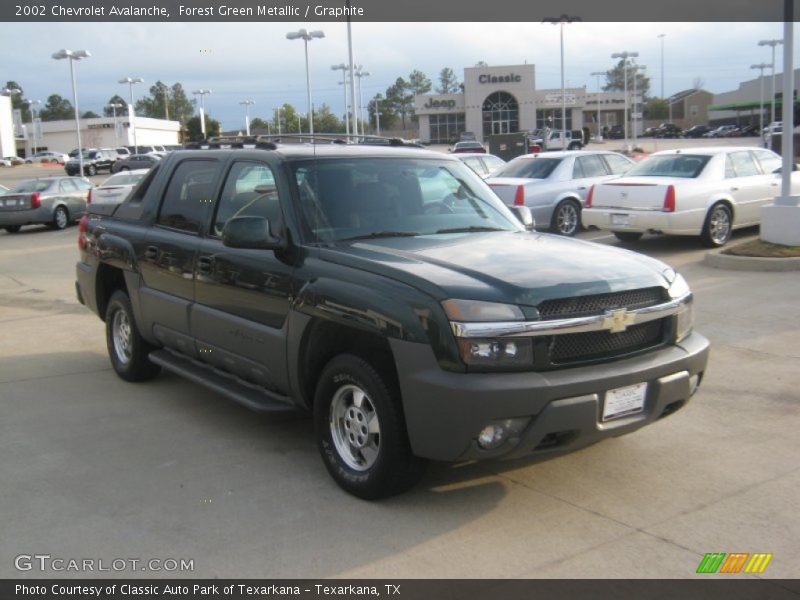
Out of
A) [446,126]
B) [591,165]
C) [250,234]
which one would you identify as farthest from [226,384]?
[446,126]

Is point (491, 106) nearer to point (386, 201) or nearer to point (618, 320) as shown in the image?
point (386, 201)

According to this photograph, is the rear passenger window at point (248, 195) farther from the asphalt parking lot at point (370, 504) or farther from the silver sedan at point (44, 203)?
the silver sedan at point (44, 203)

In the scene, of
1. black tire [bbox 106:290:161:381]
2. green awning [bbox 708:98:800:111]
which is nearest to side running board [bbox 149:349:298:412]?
black tire [bbox 106:290:161:381]

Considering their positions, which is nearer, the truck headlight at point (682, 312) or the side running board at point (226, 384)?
the truck headlight at point (682, 312)

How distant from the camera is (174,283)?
6.01 meters

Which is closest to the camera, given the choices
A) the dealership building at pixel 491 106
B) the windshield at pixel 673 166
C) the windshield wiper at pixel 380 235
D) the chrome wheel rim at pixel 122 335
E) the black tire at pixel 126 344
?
the windshield wiper at pixel 380 235

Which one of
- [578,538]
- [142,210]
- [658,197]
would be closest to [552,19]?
[658,197]

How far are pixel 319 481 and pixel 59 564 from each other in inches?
57.4

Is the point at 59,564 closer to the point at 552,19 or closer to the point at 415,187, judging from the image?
the point at 415,187

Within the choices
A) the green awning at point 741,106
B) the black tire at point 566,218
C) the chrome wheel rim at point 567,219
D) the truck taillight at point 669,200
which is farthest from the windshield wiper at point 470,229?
the green awning at point 741,106

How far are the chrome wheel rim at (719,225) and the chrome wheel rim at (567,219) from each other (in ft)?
9.57

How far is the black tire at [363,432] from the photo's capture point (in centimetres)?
413

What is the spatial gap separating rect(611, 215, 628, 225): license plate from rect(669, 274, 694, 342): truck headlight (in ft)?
28.7

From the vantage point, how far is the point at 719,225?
13.4 meters
